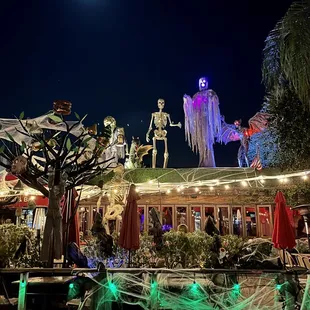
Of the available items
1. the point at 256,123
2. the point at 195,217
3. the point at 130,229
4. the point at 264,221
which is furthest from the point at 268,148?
the point at 130,229

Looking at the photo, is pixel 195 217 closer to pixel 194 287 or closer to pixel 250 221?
pixel 250 221

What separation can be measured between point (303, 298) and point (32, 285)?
438 centimetres

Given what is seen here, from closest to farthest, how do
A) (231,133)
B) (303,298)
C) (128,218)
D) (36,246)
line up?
(303,298), (128,218), (36,246), (231,133)

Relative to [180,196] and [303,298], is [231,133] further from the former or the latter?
[303,298]

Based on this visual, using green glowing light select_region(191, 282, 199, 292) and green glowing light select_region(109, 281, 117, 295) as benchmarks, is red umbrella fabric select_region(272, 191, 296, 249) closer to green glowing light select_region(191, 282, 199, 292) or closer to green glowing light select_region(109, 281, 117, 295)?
green glowing light select_region(191, 282, 199, 292)

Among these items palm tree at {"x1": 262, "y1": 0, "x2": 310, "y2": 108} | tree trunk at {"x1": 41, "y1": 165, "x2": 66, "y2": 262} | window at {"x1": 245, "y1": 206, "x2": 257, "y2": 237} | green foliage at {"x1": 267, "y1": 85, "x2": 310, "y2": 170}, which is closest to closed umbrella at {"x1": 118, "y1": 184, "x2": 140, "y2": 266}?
tree trunk at {"x1": 41, "y1": 165, "x2": 66, "y2": 262}

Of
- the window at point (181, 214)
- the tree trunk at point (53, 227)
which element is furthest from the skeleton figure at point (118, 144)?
the tree trunk at point (53, 227)

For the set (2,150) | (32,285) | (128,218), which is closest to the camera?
(32,285)

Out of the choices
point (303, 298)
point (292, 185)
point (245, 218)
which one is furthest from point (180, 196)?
point (303, 298)

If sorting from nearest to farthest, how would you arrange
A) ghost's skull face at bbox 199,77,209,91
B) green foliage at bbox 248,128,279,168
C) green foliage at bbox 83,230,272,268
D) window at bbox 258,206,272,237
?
green foliage at bbox 83,230,272,268, green foliage at bbox 248,128,279,168, window at bbox 258,206,272,237, ghost's skull face at bbox 199,77,209,91

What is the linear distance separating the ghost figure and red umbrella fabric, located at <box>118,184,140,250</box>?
31.0ft

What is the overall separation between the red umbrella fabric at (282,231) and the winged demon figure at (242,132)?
9997mm

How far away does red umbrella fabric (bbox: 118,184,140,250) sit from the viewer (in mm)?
7984

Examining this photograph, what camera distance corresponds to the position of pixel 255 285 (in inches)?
210
